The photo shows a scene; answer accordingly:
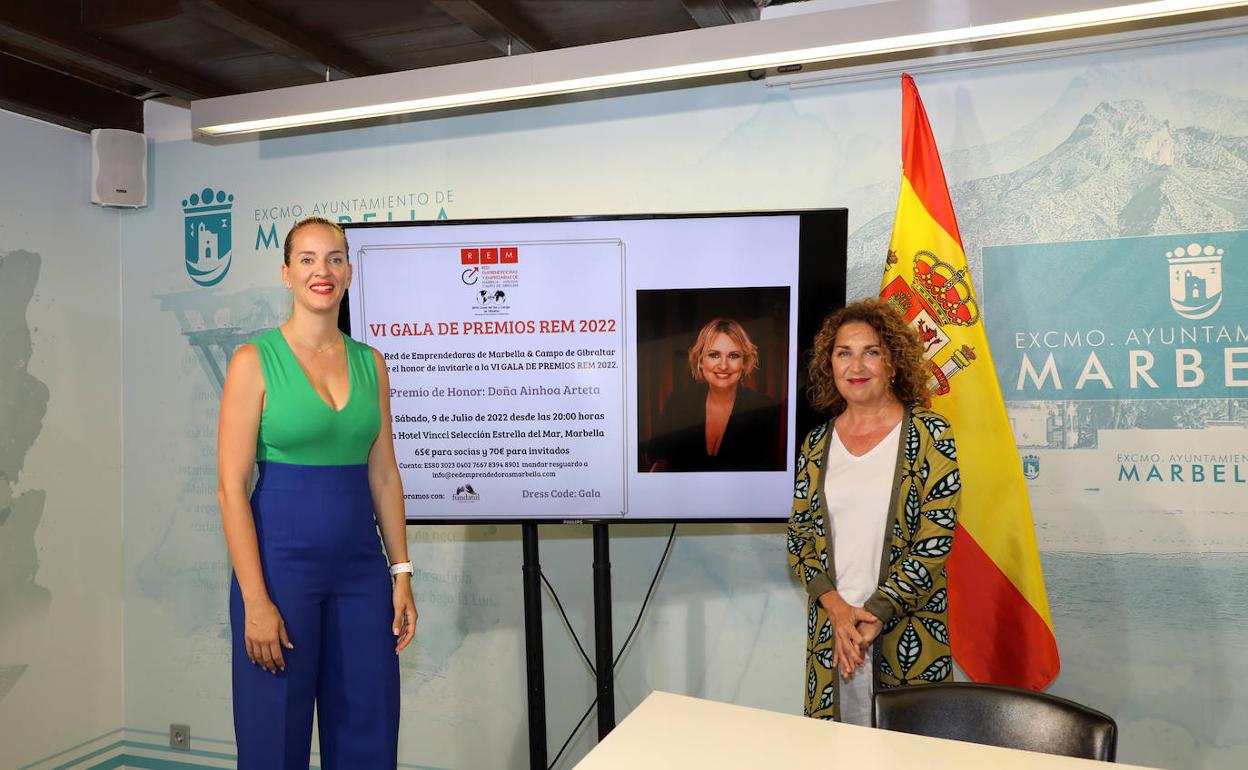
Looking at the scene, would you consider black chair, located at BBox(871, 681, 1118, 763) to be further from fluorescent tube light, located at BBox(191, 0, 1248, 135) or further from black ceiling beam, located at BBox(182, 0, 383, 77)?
black ceiling beam, located at BBox(182, 0, 383, 77)

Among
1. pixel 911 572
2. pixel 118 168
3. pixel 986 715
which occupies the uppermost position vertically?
pixel 118 168

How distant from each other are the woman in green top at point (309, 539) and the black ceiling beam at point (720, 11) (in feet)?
4.47

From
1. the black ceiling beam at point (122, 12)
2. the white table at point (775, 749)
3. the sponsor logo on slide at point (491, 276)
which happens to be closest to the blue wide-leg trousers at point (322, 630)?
the sponsor logo on slide at point (491, 276)

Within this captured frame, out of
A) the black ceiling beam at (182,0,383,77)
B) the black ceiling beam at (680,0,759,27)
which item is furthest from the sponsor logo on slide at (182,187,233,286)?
the black ceiling beam at (680,0,759,27)

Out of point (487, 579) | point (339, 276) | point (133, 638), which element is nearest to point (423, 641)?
point (487, 579)

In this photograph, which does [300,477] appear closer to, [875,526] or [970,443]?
[875,526]

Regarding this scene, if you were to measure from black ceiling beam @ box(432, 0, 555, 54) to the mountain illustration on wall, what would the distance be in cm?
152

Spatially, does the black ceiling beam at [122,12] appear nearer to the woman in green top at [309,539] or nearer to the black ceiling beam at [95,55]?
the black ceiling beam at [95,55]

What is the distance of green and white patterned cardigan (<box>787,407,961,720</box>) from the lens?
7.82 feet

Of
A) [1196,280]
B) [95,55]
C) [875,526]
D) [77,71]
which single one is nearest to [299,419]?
[875,526]

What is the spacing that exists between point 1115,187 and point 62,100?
3.91 m

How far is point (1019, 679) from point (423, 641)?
86.8 inches

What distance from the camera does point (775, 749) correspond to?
5.10ft

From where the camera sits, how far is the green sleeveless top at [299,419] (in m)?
2.27
